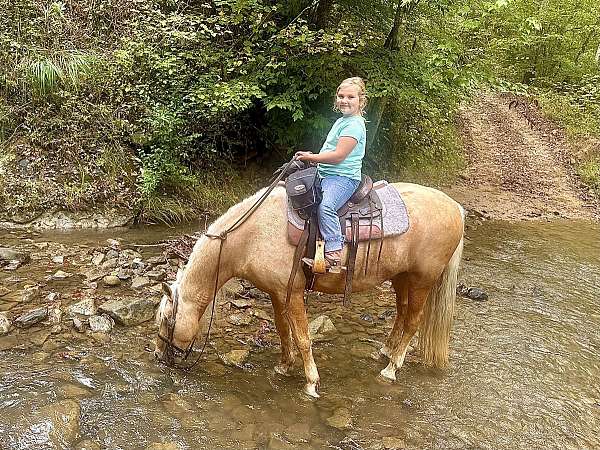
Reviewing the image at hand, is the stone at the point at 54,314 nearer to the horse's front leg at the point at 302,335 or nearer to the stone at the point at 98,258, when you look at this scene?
the stone at the point at 98,258

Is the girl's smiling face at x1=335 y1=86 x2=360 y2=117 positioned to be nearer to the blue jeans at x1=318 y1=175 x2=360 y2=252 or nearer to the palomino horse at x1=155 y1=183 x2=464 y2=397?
the blue jeans at x1=318 y1=175 x2=360 y2=252

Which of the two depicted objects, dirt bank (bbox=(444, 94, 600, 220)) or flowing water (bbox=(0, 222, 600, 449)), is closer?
flowing water (bbox=(0, 222, 600, 449))

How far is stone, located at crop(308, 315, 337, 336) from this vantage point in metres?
5.53

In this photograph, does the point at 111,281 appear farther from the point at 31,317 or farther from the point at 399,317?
the point at 399,317

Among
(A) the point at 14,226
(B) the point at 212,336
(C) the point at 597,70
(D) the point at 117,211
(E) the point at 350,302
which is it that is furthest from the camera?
(C) the point at 597,70

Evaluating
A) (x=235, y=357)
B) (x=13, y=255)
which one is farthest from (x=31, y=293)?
(x=235, y=357)

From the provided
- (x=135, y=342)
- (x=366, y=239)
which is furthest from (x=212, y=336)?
(x=366, y=239)

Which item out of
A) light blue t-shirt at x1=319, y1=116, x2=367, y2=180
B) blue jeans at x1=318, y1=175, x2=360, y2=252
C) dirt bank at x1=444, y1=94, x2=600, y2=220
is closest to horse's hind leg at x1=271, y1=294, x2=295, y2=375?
blue jeans at x1=318, y1=175, x2=360, y2=252

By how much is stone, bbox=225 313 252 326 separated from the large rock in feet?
2.70

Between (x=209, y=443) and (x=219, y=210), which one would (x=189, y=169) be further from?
(x=209, y=443)

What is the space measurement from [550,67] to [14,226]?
777 inches

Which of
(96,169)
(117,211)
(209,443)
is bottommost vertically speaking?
(209,443)

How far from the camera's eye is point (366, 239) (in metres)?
4.41

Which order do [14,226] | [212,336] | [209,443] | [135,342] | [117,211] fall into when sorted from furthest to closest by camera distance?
[117,211]
[14,226]
[212,336]
[135,342]
[209,443]
